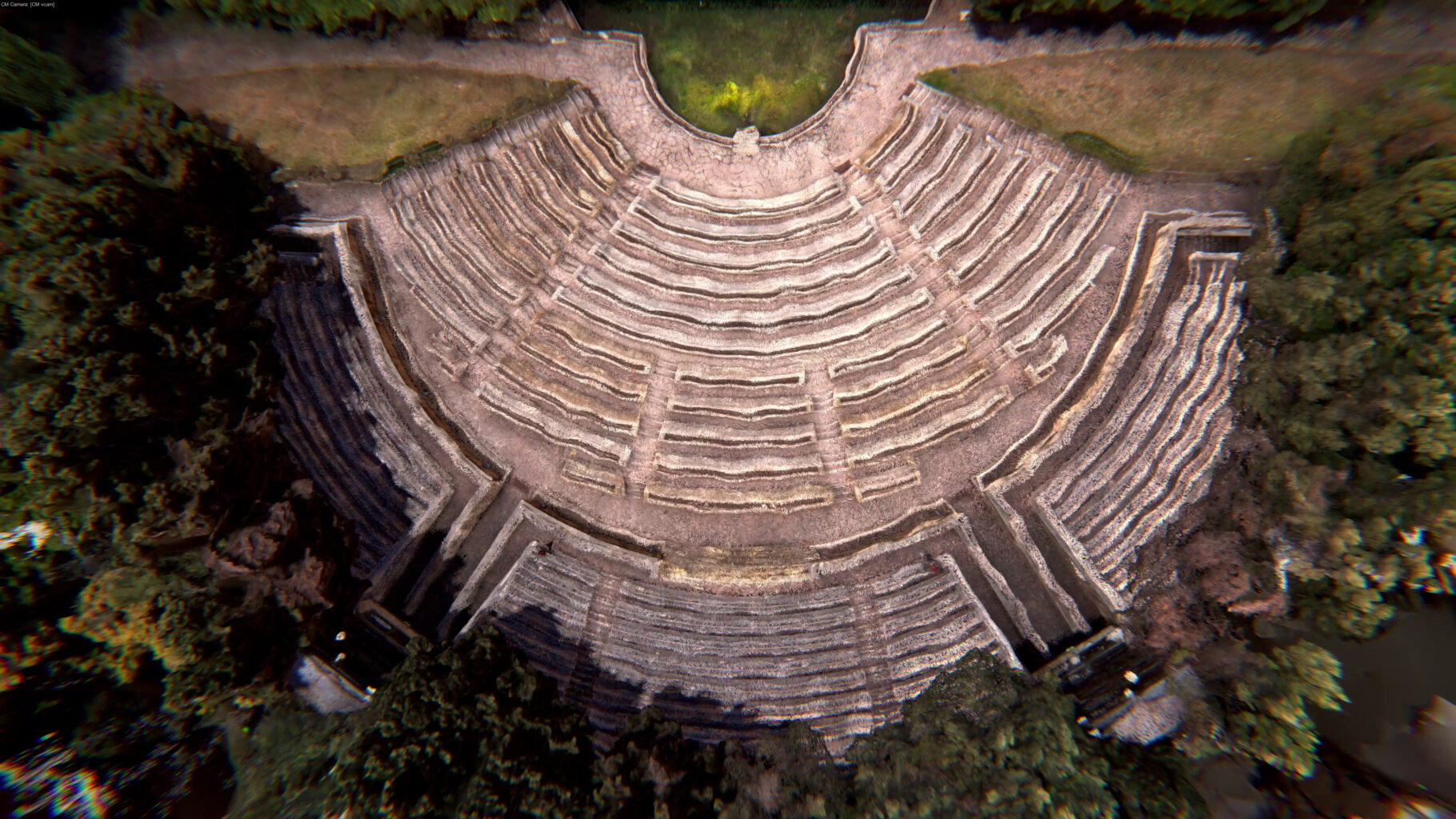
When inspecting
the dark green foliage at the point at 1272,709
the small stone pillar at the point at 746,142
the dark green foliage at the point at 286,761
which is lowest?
the dark green foliage at the point at 286,761

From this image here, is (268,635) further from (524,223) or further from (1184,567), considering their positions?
(1184,567)

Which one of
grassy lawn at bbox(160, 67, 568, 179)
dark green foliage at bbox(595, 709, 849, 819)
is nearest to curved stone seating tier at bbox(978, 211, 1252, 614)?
dark green foliage at bbox(595, 709, 849, 819)

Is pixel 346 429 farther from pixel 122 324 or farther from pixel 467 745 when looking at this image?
pixel 467 745

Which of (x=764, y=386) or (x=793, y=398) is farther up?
(x=764, y=386)

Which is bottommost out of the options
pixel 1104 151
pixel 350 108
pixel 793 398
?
pixel 793 398

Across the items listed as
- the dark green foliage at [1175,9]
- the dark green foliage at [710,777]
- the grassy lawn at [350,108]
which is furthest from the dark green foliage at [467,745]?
the dark green foliage at [1175,9]

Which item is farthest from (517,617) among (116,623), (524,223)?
(524,223)

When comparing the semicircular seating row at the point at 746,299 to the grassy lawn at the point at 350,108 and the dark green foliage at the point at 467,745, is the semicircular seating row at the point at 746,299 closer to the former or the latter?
the grassy lawn at the point at 350,108

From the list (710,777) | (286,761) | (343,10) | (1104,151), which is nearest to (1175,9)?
(1104,151)
